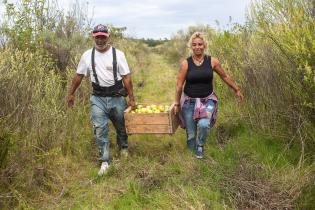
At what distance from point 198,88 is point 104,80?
135 centimetres

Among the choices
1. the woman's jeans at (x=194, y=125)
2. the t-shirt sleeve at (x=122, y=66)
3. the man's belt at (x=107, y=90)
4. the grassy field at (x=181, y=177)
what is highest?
the t-shirt sleeve at (x=122, y=66)

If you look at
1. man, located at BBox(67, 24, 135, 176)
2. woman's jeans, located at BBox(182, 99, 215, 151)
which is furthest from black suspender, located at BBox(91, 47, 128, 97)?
woman's jeans, located at BBox(182, 99, 215, 151)

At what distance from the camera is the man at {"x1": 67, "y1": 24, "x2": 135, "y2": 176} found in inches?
239

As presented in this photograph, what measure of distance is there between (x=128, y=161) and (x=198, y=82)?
5.11 feet

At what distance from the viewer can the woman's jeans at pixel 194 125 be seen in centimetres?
612

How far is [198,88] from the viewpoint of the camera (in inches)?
242

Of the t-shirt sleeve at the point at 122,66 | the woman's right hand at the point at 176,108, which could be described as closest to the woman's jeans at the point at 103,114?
the t-shirt sleeve at the point at 122,66

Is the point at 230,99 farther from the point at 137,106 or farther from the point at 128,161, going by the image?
the point at 128,161

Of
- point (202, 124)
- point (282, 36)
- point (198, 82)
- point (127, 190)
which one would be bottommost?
point (127, 190)

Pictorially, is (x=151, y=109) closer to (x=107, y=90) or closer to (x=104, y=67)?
(x=107, y=90)

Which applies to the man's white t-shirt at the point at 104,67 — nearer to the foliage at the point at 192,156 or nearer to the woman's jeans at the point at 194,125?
the foliage at the point at 192,156

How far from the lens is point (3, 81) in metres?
5.03

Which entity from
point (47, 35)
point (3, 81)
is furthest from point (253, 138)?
point (47, 35)

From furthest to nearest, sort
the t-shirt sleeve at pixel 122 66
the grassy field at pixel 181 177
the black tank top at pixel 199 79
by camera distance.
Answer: the t-shirt sleeve at pixel 122 66
the black tank top at pixel 199 79
the grassy field at pixel 181 177
